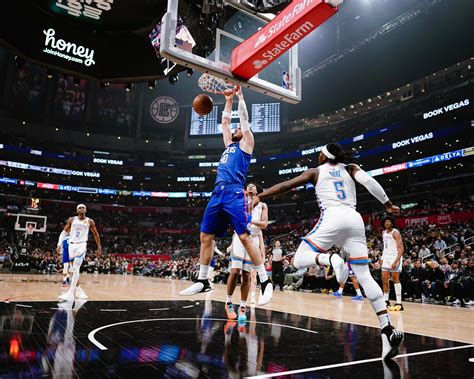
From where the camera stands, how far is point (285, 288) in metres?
14.9

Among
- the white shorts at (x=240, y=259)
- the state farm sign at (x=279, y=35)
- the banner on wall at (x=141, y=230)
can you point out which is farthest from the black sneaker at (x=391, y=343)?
the banner on wall at (x=141, y=230)

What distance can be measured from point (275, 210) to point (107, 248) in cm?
1986

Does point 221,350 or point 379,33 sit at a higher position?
point 379,33

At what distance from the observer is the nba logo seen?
6.62 m

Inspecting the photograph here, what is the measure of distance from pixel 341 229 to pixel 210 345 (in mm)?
1716

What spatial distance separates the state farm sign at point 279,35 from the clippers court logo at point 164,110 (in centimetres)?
3211

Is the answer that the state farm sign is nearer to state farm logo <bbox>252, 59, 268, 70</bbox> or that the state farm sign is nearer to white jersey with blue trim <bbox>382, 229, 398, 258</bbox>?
state farm logo <bbox>252, 59, 268, 70</bbox>

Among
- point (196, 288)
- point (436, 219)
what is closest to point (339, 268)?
point (196, 288)

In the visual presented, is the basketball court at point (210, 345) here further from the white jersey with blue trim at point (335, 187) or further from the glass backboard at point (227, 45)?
the glass backboard at point (227, 45)

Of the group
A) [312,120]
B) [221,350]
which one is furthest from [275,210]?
[221,350]

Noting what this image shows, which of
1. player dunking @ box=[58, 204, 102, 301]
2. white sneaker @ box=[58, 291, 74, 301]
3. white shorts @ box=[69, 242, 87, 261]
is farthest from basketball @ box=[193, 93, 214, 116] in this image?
white sneaker @ box=[58, 291, 74, 301]

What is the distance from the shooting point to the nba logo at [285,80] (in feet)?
21.7

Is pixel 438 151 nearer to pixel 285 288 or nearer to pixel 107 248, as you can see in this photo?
pixel 285 288

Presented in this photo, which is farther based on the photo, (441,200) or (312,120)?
(312,120)
